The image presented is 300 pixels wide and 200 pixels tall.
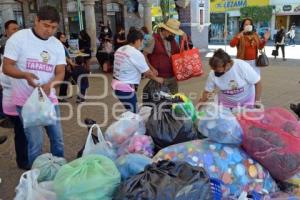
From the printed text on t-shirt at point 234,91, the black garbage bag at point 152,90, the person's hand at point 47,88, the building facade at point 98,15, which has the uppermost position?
the building facade at point 98,15

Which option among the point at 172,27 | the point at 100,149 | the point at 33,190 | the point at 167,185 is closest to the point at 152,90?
the point at 172,27

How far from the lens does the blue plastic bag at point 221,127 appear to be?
255 centimetres

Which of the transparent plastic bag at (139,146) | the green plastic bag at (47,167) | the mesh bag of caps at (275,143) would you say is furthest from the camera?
the transparent plastic bag at (139,146)

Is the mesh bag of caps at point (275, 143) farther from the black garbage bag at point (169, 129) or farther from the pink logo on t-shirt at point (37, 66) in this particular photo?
the pink logo on t-shirt at point (37, 66)

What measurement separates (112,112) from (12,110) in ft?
10.0

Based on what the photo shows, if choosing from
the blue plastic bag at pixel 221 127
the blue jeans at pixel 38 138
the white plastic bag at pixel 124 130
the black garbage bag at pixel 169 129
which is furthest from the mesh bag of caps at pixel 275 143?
the blue jeans at pixel 38 138

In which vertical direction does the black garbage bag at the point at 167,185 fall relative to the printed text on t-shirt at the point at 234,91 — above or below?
below

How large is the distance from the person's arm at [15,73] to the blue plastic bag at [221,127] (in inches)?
56.7

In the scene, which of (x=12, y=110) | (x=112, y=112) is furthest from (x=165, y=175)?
(x=112, y=112)

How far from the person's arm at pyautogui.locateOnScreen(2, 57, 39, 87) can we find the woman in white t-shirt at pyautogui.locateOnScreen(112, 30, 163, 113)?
140 centimetres

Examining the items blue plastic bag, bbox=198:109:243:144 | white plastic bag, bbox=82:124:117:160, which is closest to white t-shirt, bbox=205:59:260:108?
blue plastic bag, bbox=198:109:243:144

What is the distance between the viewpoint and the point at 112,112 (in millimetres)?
6578

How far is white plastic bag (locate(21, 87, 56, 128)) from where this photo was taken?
312 cm

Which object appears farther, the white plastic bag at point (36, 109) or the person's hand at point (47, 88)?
the person's hand at point (47, 88)
